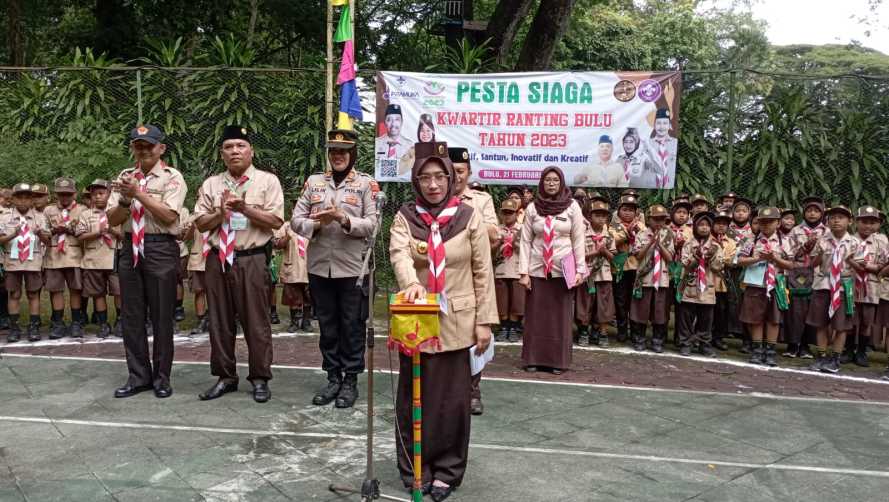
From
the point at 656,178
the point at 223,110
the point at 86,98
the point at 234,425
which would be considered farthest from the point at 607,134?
the point at 86,98

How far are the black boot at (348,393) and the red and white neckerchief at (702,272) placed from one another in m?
4.68

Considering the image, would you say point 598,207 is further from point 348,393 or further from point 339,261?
point 348,393

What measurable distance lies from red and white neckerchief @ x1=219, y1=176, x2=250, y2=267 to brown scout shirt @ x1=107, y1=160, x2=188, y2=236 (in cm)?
53

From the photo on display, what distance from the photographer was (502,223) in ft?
34.0

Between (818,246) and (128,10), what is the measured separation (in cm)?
1587

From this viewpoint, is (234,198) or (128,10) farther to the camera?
(128,10)

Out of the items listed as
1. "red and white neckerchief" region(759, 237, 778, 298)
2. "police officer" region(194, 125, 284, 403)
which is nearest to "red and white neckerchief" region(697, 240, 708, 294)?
"red and white neckerchief" region(759, 237, 778, 298)

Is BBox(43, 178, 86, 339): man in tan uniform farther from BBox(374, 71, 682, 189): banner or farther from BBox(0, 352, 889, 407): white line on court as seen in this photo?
BBox(374, 71, 682, 189): banner

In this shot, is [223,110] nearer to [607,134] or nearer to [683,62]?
[607,134]

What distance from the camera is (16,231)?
29.0 ft

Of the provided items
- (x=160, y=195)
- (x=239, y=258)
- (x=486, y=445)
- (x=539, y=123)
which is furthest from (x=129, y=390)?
(x=539, y=123)

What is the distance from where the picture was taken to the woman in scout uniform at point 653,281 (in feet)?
29.6

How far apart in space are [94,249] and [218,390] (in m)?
4.00

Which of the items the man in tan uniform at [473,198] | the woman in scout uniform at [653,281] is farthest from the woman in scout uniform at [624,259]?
the man in tan uniform at [473,198]
